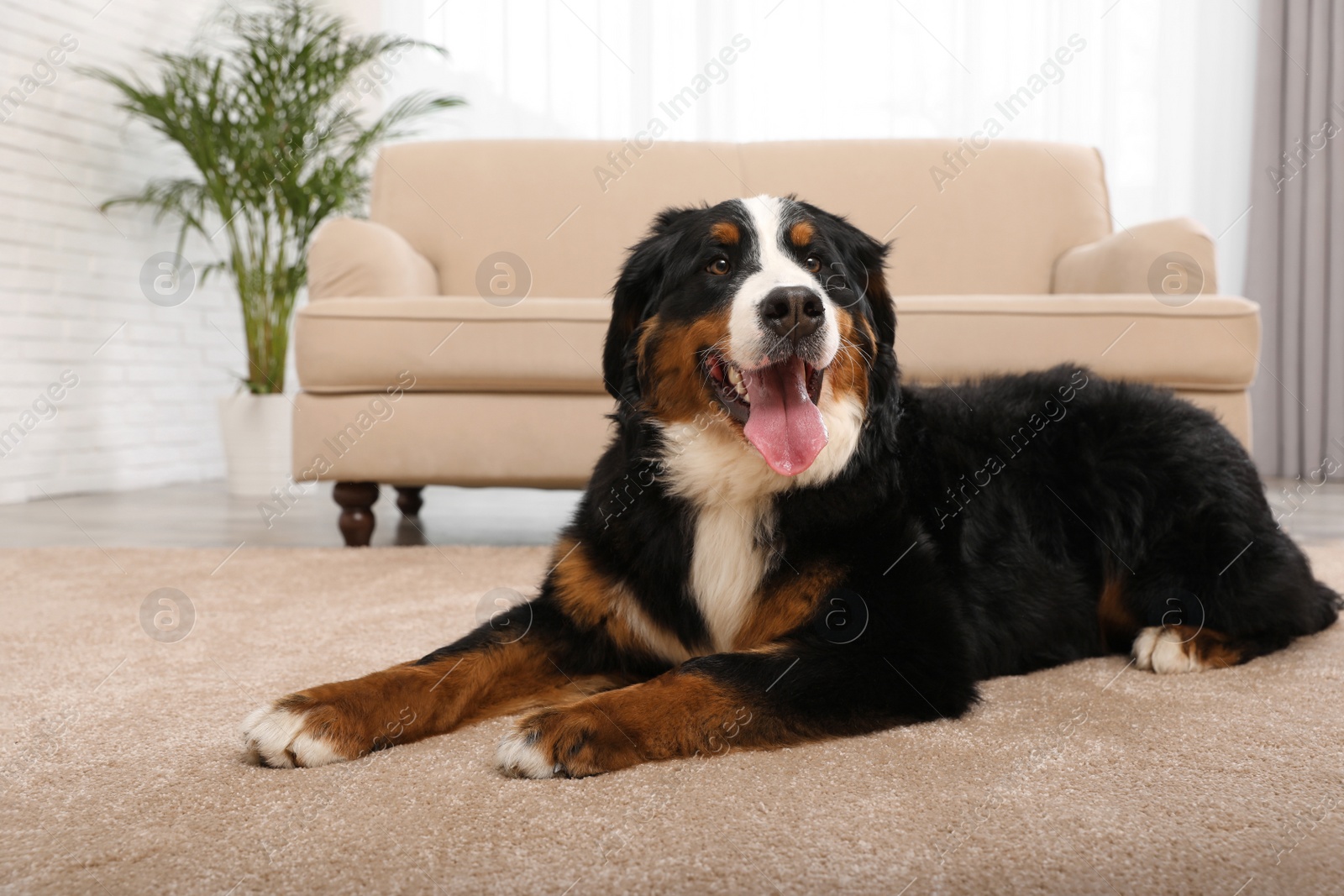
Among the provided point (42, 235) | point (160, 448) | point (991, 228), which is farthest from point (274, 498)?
point (991, 228)

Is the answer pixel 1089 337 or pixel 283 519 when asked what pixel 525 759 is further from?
pixel 283 519

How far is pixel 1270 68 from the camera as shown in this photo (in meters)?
6.36

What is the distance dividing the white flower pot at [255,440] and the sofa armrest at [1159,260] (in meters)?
4.13

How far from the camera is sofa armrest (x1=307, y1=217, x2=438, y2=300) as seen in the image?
155 inches

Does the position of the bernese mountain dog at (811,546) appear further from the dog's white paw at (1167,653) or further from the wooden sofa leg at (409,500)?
the wooden sofa leg at (409,500)

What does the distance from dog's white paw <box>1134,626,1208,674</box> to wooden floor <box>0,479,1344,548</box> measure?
1922mm

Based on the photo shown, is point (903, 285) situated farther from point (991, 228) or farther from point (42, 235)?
point (42, 235)

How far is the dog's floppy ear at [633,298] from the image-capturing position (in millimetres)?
2008

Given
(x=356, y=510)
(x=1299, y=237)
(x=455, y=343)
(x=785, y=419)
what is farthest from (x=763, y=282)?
(x=1299, y=237)

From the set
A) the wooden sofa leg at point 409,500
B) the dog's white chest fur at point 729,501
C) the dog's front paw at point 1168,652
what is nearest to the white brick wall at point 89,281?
the wooden sofa leg at point 409,500

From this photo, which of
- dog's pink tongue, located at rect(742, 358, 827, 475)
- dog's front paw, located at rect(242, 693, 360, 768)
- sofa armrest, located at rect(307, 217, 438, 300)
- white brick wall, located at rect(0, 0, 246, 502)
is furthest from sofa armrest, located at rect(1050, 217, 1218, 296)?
white brick wall, located at rect(0, 0, 246, 502)

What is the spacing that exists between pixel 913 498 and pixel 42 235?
17.4 feet

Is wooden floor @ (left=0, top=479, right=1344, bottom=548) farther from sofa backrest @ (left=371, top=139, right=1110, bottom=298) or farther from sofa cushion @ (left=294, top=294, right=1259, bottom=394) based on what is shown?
sofa backrest @ (left=371, top=139, right=1110, bottom=298)

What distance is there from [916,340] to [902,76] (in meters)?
4.00
